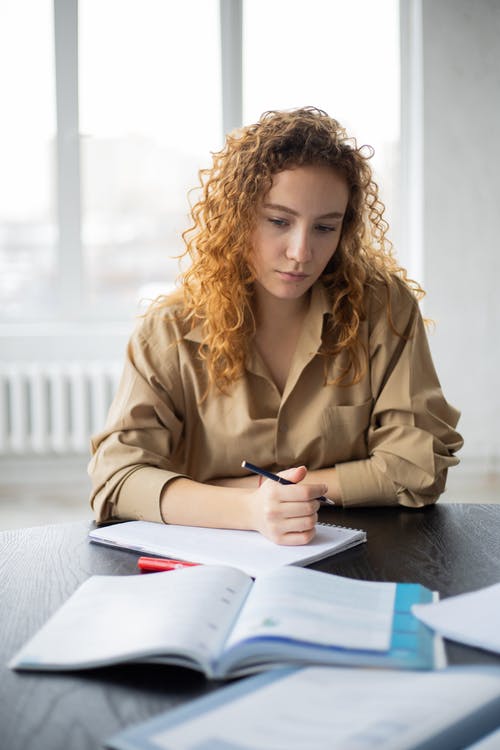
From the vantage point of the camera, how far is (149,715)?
0.66m

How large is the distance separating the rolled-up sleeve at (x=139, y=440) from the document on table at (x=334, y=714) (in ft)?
2.06

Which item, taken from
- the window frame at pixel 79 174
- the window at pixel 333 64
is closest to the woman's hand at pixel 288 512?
the window frame at pixel 79 174

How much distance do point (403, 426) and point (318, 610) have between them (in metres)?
0.73

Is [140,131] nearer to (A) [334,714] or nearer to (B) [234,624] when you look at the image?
(B) [234,624]

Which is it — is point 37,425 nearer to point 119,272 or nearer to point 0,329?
point 0,329

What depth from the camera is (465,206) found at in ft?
13.8

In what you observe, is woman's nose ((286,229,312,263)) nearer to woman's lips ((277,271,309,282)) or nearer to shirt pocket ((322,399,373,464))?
woman's lips ((277,271,309,282))

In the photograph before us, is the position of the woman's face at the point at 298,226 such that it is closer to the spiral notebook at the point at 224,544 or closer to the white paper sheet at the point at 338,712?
the spiral notebook at the point at 224,544

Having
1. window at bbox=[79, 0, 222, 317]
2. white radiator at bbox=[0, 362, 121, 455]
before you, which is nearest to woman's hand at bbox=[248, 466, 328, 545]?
white radiator at bbox=[0, 362, 121, 455]

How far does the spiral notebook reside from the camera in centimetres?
104

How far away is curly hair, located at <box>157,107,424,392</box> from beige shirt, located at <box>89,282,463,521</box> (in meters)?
0.03

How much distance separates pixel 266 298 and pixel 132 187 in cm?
288

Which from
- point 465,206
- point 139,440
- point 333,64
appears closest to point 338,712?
point 139,440

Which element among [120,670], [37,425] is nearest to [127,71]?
[37,425]
